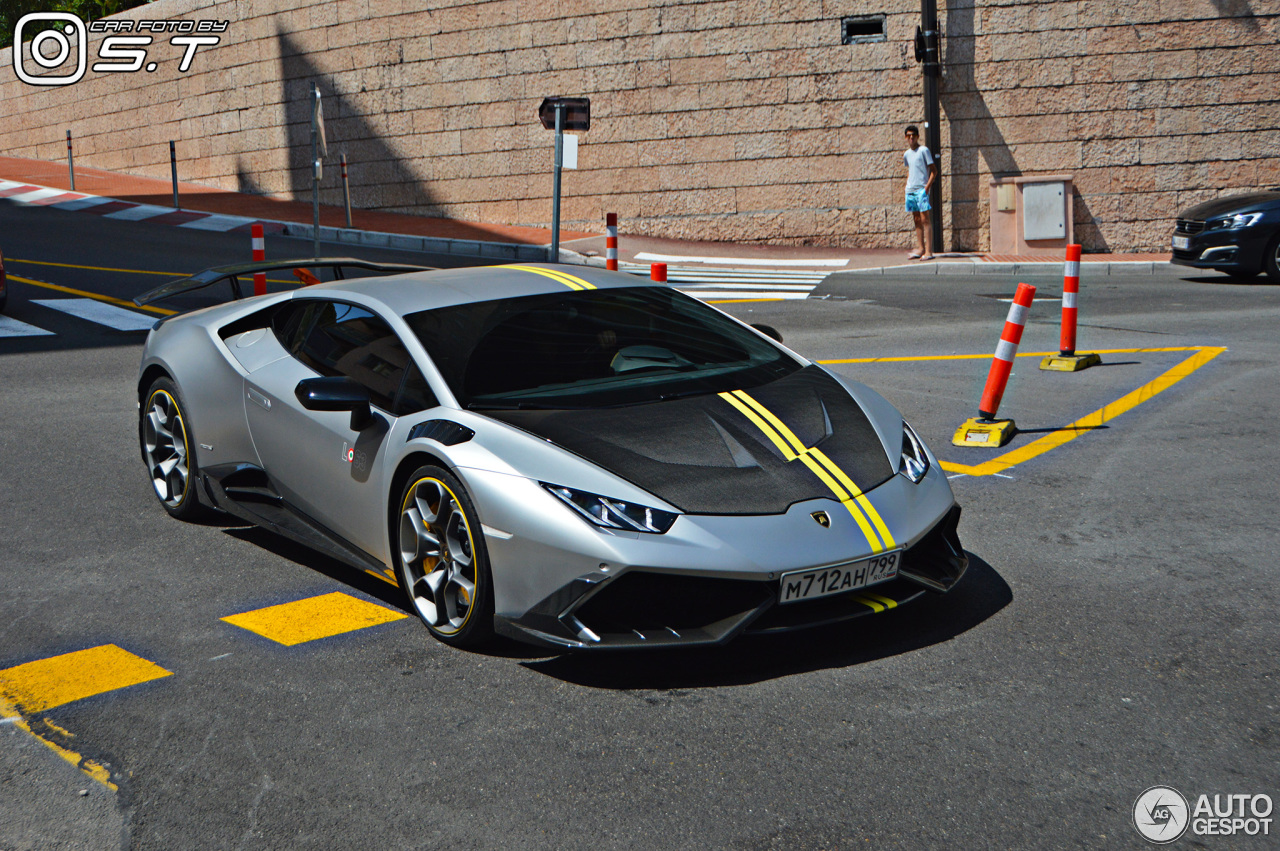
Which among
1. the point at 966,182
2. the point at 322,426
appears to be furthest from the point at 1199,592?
the point at 966,182

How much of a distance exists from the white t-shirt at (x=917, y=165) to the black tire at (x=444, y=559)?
49.7 ft

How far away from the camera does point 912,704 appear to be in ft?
11.6

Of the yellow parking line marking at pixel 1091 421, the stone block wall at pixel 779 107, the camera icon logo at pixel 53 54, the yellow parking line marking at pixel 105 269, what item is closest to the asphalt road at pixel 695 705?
the yellow parking line marking at pixel 1091 421

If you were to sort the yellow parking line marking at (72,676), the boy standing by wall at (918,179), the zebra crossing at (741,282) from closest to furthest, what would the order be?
the yellow parking line marking at (72,676) → the zebra crossing at (741,282) → the boy standing by wall at (918,179)

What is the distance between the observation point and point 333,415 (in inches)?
184

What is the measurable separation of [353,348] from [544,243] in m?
15.2

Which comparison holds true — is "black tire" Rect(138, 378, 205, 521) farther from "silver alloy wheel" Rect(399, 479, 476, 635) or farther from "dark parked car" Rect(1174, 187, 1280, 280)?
"dark parked car" Rect(1174, 187, 1280, 280)

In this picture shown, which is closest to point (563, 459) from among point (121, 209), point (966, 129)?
point (966, 129)

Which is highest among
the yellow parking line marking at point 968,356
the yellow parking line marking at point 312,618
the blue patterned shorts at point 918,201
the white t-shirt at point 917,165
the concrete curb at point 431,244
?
the white t-shirt at point 917,165

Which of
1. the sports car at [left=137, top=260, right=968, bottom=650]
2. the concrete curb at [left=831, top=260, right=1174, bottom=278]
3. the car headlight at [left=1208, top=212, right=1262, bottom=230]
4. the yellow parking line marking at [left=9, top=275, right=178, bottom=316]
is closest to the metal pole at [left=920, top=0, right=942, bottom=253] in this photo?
the concrete curb at [left=831, top=260, right=1174, bottom=278]

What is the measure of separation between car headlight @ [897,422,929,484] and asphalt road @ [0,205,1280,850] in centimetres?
48

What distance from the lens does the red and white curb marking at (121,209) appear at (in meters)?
21.8

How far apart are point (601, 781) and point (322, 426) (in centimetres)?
211

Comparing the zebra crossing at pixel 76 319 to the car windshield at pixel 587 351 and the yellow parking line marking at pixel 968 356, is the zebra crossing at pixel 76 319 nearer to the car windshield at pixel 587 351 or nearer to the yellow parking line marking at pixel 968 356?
the yellow parking line marking at pixel 968 356
